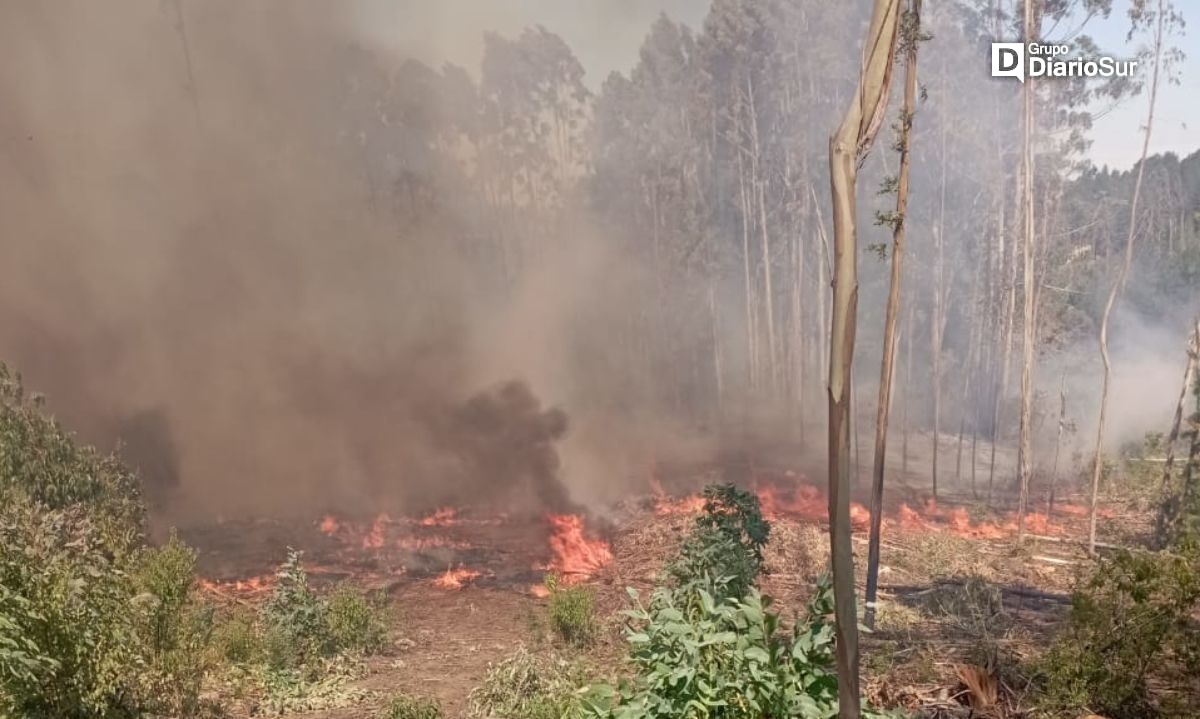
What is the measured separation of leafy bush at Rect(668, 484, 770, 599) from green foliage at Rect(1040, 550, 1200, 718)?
3.94 m

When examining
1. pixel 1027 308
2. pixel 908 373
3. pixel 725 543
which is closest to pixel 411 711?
pixel 725 543

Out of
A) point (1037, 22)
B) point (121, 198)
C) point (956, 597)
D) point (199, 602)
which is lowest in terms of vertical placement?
point (956, 597)

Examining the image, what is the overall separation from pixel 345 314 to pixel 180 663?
1018 inches

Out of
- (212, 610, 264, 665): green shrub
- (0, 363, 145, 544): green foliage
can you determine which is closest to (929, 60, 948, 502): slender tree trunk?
(212, 610, 264, 665): green shrub

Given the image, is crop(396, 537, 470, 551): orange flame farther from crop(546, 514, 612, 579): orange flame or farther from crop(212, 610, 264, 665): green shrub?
crop(212, 610, 264, 665): green shrub

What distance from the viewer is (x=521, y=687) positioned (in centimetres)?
878

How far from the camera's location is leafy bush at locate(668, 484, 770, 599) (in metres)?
9.46

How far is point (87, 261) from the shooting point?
86.4ft

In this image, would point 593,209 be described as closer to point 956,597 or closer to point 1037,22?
point 1037,22

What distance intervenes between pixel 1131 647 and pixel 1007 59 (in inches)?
1036

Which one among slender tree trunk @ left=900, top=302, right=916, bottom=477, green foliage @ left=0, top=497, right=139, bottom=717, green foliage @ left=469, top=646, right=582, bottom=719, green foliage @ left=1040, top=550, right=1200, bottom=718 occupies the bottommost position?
slender tree trunk @ left=900, top=302, right=916, bottom=477

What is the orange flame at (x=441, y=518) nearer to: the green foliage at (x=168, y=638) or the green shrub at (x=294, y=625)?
the green shrub at (x=294, y=625)

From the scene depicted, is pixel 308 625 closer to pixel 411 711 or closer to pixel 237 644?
pixel 237 644

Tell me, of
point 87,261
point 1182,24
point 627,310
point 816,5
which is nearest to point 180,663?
point 87,261
